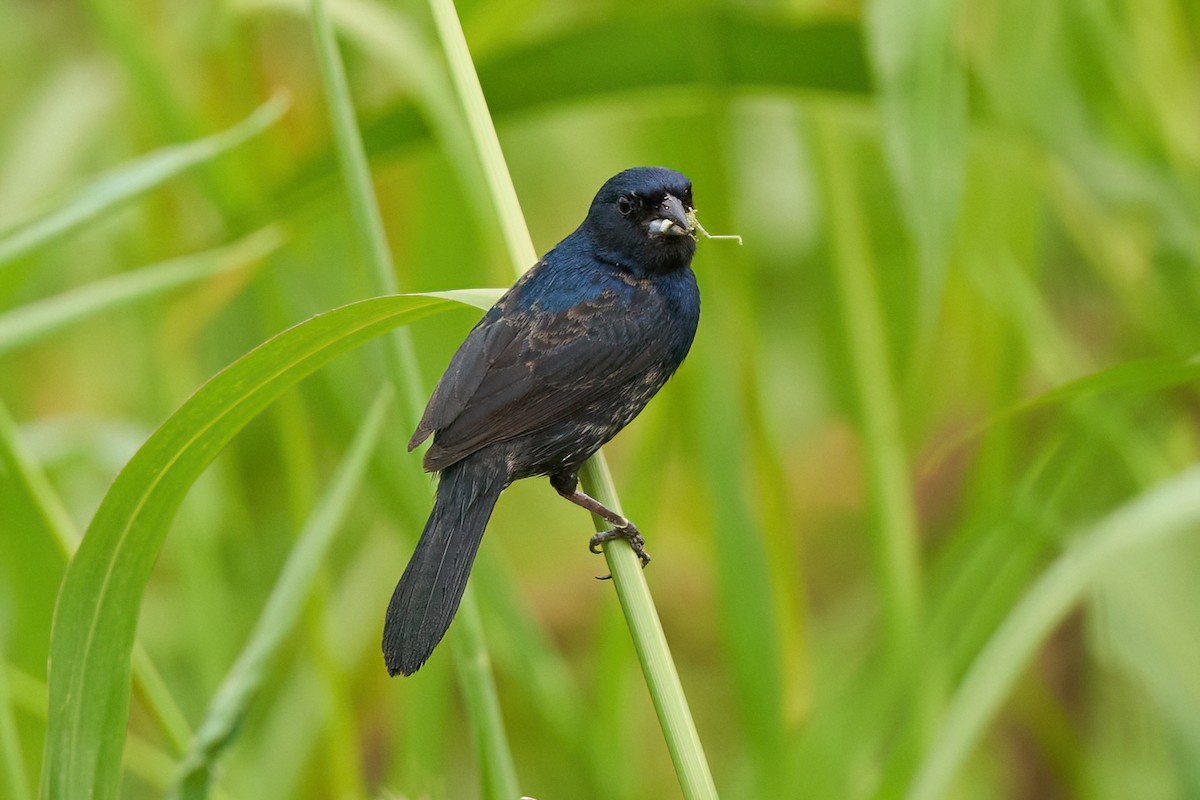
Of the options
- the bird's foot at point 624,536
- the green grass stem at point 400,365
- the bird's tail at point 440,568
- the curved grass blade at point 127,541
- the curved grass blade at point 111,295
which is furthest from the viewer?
the curved grass blade at point 111,295

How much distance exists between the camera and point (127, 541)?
4.55 ft

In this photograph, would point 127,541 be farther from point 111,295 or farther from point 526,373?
point 111,295

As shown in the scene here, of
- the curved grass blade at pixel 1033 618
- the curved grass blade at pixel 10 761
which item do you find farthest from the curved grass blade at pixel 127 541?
the curved grass blade at pixel 1033 618

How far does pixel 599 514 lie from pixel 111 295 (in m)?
0.95

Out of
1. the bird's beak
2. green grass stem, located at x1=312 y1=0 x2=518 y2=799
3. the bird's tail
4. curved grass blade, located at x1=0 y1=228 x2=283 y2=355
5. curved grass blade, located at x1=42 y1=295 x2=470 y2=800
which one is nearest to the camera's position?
the bird's tail

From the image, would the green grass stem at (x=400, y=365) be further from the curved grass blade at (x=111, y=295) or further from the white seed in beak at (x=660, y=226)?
the curved grass blade at (x=111, y=295)

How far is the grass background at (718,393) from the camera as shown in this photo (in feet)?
6.53

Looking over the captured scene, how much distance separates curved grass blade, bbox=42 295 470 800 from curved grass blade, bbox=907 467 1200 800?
986mm

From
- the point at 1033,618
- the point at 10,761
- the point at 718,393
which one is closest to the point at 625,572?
the point at 1033,618

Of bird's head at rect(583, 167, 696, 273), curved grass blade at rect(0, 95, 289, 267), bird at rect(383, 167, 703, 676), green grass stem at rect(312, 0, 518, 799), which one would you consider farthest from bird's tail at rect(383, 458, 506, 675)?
curved grass blade at rect(0, 95, 289, 267)

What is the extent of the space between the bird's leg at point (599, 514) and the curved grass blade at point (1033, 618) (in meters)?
0.52

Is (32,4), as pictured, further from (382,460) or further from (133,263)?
(382,460)

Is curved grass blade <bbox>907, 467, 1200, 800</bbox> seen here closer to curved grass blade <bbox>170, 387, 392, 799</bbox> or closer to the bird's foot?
the bird's foot

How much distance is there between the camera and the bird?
1526mm
